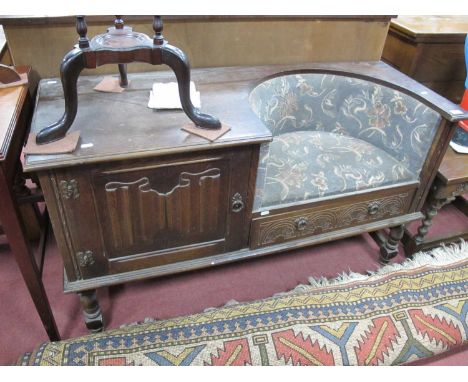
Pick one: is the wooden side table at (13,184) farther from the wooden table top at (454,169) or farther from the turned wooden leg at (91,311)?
the wooden table top at (454,169)

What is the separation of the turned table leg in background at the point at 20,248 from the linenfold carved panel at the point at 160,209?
0.20 metres

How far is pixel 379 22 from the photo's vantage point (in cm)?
147

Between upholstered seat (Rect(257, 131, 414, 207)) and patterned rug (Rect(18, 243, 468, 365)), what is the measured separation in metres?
0.32

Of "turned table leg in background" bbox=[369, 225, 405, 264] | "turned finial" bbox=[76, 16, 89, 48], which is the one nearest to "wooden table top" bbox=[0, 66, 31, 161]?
"turned finial" bbox=[76, 16, 89, 48]

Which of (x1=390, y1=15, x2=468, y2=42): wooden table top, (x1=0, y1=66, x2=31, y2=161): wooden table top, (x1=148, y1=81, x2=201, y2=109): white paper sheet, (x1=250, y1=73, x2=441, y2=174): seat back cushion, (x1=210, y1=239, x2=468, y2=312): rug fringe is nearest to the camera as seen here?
(x1=0, y1=66, x2=31, y2=161): wooden table top

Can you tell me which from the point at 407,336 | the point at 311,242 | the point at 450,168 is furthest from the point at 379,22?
the point at 407,336

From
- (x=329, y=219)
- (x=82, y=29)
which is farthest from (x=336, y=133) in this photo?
(x=82, y=29)

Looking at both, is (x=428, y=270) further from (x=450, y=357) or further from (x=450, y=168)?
(x=450, y=168)

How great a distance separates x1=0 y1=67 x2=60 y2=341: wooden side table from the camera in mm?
828

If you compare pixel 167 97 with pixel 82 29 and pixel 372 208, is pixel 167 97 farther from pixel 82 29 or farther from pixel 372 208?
Result: pixel 372 208

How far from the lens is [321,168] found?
A: 1.32 meters

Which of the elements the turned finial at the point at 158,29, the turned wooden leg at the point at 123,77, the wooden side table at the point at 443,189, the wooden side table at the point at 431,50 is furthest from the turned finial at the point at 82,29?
the wooden side table at the point at 431,50

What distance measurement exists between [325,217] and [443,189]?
1.59 feet

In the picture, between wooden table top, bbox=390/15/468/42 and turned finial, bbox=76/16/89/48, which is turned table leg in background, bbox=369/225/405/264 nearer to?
wooden table top, bbox=390/15/468/42
